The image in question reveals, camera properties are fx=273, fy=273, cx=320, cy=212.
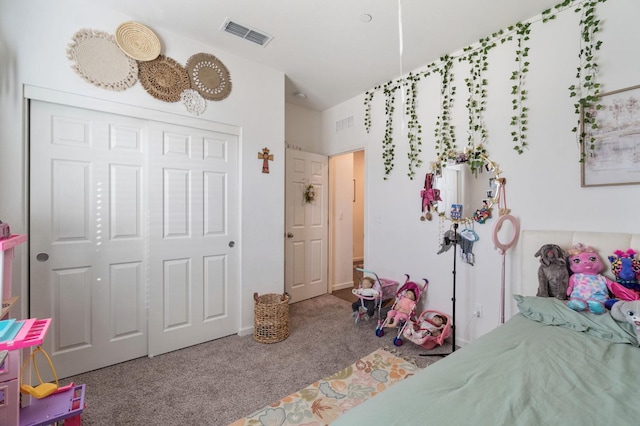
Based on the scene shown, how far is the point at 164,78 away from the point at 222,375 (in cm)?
250

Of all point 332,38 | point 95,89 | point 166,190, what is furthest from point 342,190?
point 95,89

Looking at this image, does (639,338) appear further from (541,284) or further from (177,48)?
(177,48)

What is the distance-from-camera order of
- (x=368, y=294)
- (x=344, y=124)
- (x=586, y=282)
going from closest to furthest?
1. (x=586, y=282)
2. (x=368, y=294)
3. (x=344, y=124)

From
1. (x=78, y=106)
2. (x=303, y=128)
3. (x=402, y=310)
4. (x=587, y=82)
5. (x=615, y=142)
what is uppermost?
(x=303, y=128)

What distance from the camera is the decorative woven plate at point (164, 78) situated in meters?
2.27

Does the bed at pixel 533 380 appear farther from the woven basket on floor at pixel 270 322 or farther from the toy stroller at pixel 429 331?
the woven basket on floor at pixel 270 322

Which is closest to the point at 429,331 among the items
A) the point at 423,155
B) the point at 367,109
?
the point at 423,155

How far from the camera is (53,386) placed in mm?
1288

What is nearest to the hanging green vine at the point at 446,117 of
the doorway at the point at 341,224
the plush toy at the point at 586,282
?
the plush toy at the point at 586,282

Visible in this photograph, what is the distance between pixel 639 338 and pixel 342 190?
342 cm

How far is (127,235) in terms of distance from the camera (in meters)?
2.27

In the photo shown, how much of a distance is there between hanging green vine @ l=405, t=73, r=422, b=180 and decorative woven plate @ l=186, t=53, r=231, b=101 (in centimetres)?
189

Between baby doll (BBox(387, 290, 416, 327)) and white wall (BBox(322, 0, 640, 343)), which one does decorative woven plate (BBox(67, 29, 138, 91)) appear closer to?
white wall (BBox(322, 0, 640, 343))

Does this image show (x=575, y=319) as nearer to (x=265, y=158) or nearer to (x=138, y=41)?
(x=265, y=158)
